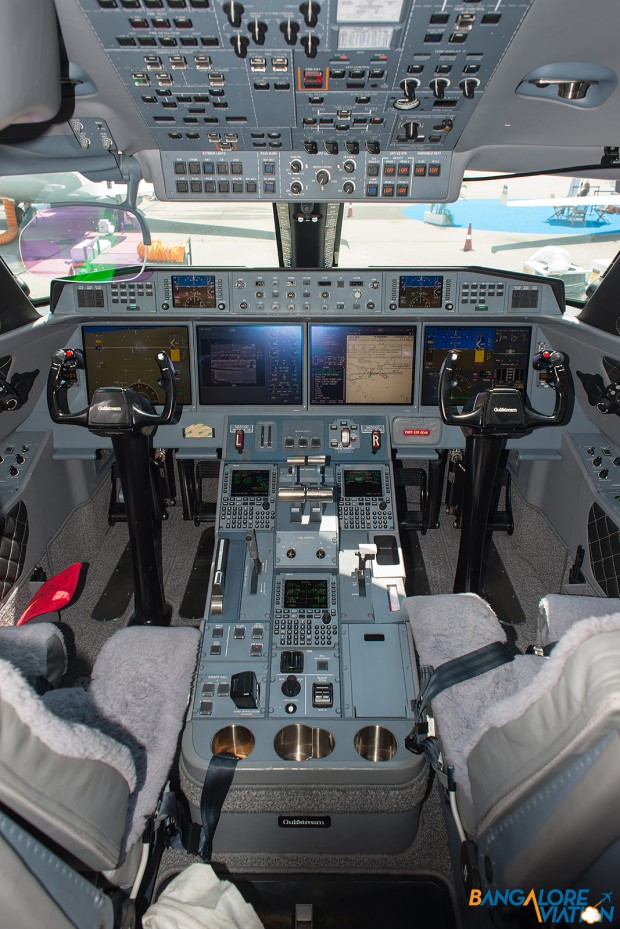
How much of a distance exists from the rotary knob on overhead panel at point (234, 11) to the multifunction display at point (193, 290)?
1.98 m

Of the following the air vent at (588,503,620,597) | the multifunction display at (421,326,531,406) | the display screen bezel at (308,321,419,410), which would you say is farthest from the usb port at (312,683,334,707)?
the multifunction display at (421,326,531,406)

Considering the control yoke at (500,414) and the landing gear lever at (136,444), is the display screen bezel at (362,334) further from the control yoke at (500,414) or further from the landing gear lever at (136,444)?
the landing gear lever at (136,444)

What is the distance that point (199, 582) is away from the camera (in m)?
3.54

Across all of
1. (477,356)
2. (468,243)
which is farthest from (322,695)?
(468,243)

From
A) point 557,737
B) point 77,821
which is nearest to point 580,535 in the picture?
point 557,737

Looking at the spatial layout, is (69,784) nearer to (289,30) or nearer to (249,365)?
(289,30)

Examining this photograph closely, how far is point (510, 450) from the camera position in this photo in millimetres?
3746

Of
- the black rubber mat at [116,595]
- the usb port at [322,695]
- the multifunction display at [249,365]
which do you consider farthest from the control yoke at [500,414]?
the black rubber mat at [116,595]

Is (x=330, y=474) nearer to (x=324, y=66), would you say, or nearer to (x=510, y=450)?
(x=510, y=450)

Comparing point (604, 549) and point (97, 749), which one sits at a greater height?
point (97, 749)

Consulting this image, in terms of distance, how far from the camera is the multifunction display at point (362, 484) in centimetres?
323

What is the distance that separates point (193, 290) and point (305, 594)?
1745 millimetres

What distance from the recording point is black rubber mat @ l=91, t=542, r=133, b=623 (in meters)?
3.30

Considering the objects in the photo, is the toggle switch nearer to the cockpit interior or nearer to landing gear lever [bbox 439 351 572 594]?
the cockpit interior
